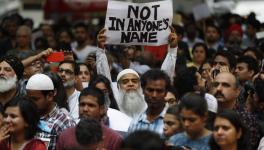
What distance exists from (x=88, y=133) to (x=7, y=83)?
2.79m

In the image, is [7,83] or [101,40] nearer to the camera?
[7,83]

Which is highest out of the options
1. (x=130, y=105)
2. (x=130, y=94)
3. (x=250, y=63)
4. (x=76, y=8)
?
(x=76, y=8)

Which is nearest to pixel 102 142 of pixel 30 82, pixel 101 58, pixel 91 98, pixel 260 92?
pixel 91 98

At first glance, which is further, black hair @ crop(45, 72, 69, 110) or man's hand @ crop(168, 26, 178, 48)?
man's hand @ crop(168, 26, 178, 48)

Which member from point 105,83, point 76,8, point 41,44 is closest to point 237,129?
point 105,83

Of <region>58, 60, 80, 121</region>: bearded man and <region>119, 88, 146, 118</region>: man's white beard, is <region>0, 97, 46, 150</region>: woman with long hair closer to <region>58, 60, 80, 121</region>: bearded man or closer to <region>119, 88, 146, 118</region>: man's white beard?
<region>58, 60, 80, 121</region>: bearded man

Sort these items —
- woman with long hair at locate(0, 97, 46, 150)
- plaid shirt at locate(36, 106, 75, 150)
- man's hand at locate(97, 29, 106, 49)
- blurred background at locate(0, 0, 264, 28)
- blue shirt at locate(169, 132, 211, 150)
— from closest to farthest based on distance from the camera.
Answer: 1. blue shirt at locate(169, 132, 211, 150)
2. woman with long hair at locate(0, 97, 46, 150)
3. plaid shirt at locate(36, 106, 75, 150)
4. man's hand at locate(97, 29, 106, 49)
5. blurred background at locate(0, 0, 264, 28)

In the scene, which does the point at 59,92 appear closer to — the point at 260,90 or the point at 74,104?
the point at 74,104

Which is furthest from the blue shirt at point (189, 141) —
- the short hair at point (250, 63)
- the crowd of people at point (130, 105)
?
the short hair at point (250, 63)

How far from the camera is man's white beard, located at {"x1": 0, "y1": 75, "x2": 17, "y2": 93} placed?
1076 cm

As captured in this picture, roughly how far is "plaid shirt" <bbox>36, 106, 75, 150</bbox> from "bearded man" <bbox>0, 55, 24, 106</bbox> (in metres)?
1.16

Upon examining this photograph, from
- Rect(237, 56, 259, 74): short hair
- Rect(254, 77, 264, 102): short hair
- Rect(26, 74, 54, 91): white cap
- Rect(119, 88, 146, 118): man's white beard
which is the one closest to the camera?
Rect(26, 74, 54, 91): white cap

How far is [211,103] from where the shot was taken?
9.58 m

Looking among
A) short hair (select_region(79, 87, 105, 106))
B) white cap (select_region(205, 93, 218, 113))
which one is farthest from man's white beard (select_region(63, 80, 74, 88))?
white cap (select_region(205, 93, 218, 113))
